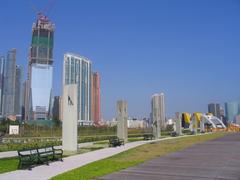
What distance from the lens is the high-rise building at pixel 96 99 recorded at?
161 m

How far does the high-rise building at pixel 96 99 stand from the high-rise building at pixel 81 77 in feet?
14.5

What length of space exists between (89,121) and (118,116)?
12287cm

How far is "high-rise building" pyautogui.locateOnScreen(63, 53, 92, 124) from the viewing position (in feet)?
496

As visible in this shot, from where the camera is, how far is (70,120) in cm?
2139

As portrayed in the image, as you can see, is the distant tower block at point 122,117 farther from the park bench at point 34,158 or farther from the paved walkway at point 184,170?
the paved walkway at point 184,170

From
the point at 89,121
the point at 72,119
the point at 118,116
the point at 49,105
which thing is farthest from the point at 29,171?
the point at 49,105

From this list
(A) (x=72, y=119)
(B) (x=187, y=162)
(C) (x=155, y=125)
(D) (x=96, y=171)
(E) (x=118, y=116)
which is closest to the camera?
(D) (x=96, y=171)

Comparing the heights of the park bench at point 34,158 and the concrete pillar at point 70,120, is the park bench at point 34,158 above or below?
below

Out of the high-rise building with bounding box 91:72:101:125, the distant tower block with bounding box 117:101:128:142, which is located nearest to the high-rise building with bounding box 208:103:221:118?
the high-rise building with bounding box 91:72:101:125

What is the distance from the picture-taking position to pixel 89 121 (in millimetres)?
150750

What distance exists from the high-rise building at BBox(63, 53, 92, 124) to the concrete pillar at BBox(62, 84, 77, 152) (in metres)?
127

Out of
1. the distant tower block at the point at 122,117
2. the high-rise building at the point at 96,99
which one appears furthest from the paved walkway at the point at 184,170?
the high-rise building at the point at 96,99

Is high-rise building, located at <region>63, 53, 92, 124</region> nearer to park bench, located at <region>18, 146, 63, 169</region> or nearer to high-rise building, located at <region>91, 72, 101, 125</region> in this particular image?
high-rise building, located at <region>91, 72, 101, 125</region>

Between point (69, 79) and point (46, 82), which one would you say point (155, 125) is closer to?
point (69, 79)
